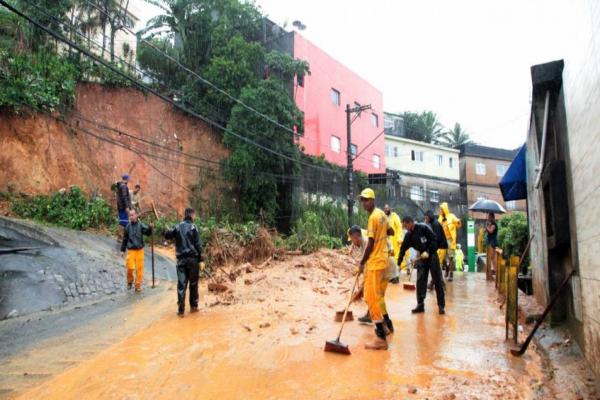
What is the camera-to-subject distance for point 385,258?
5.62m

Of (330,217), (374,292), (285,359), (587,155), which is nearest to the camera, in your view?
(587,155)

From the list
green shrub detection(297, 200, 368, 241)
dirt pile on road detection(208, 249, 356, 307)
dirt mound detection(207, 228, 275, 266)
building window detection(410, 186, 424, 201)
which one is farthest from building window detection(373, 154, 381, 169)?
dirt mound detection(207, 228, 275, 266)

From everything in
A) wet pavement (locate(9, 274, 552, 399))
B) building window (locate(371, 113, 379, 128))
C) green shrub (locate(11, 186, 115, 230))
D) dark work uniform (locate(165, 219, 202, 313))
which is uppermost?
building window (locate(371, 113, 379, 128))

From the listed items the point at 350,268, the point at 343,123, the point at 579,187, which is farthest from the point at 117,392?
the point at 343,123

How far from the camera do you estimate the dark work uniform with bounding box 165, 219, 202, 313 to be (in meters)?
7.66

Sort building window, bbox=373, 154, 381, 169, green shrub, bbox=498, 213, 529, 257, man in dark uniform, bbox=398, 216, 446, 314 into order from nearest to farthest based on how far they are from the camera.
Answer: man in dark uniform, bbox=398, 216, 446, 314 → green shrub, bbox=498, 213, 529, 257 → building window, bbox=373, 154, 381, 169

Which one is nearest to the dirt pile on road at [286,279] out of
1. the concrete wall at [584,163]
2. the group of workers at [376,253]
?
the group of workers at [376,253]

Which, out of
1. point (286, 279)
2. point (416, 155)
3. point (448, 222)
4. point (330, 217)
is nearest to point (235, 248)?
point (286, 279)

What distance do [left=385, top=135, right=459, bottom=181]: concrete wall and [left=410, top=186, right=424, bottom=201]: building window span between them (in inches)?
58.1

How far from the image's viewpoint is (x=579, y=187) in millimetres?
4383

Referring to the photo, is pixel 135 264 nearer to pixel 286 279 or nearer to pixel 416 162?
pixel 286 279

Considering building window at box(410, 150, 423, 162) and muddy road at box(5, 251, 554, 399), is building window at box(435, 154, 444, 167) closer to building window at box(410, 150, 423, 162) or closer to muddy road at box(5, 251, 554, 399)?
building window at box(410, 150, 423, 162)

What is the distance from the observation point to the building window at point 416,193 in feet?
116

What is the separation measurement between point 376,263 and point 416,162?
32904 millimetres
